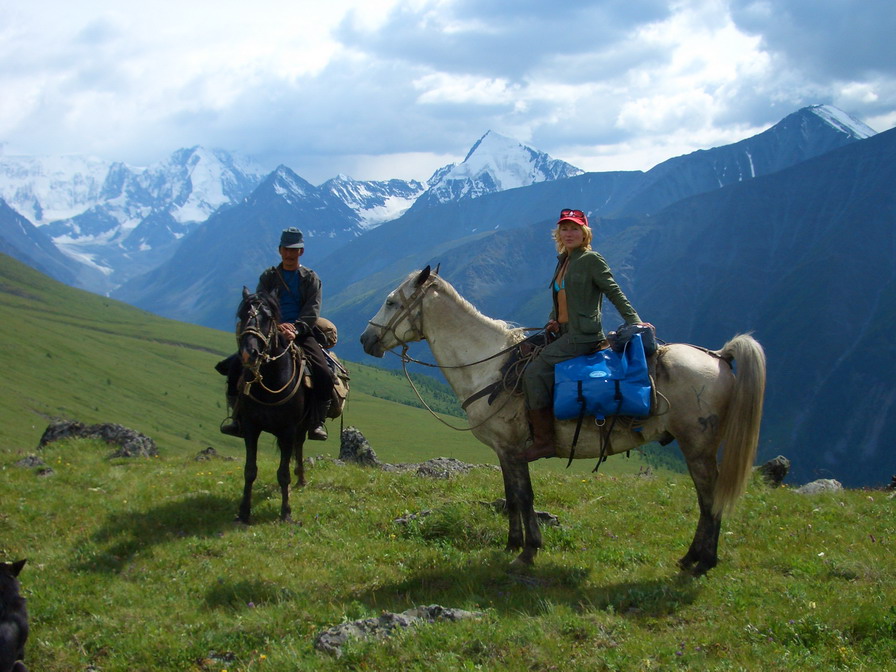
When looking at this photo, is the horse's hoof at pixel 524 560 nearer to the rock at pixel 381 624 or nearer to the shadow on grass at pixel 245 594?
the rock at pixel 381 624

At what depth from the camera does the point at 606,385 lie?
981 cm

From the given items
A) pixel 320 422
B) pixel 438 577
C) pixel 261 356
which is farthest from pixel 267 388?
pixel 438 577

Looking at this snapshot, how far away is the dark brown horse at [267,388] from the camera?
12.0m

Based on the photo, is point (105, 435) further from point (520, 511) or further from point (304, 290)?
point (520, 511)

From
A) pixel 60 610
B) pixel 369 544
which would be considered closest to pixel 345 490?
pixel 369 544

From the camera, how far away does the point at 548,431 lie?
1048 cm

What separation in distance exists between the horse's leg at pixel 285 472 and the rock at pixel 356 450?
15.4ft

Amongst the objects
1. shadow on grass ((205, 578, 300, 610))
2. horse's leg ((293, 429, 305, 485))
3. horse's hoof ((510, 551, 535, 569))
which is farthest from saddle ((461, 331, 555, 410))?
horse's leg ((293, 429, 305, 485))

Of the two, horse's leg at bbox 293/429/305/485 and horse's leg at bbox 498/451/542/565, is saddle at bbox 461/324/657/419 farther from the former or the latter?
horse's leg at bbox 293/429/305/485

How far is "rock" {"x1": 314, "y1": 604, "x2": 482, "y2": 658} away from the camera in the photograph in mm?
7695

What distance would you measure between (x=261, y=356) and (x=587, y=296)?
5.56 meters

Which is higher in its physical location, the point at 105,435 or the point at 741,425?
the point at 741,425

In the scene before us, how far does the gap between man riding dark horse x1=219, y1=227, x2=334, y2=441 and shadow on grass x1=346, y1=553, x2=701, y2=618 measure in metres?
5.09

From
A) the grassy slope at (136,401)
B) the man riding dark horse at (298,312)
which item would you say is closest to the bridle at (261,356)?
the man riding dark horse at (298,312)
